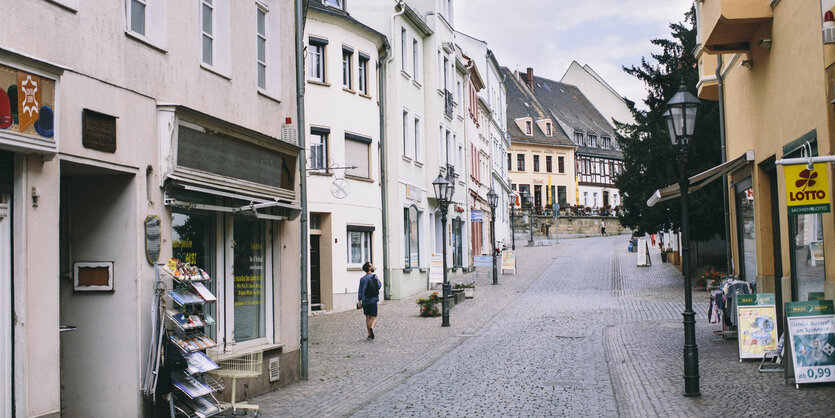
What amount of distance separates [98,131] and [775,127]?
1058 centimetres

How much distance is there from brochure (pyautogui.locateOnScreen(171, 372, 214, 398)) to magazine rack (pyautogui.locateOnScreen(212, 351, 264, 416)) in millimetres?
589

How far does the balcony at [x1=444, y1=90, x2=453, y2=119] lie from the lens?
37062mm

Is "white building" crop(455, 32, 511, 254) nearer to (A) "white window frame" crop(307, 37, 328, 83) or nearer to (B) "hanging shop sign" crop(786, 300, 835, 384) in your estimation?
(A) "white window frame" crop(307, 37, 328, 83)

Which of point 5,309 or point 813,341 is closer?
point 5,309

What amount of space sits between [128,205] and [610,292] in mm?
23917

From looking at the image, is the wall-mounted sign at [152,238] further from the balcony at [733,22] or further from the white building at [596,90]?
the white building at [596,90]

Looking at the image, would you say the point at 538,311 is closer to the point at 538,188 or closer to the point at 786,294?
the point at 786,294

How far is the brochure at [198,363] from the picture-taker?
371 inches

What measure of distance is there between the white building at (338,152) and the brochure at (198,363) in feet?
47.9

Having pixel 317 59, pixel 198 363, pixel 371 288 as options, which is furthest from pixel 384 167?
pixel 198 363

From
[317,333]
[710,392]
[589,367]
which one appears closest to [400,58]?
[317,333]

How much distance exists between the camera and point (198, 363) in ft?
31.6

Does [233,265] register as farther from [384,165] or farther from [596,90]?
[596,90]

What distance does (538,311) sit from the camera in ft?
79.4
